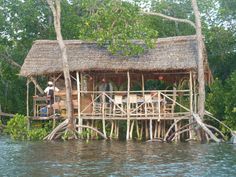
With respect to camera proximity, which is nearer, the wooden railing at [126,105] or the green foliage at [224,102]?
the wooden railing at [126,105]

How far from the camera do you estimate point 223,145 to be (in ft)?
66.2

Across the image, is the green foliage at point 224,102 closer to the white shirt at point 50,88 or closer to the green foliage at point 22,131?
the white shirt at point 50,88

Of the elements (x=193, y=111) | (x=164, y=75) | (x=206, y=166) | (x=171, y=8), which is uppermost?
(x=171, y=8)

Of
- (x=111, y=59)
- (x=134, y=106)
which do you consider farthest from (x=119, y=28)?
(x=134, y=106)

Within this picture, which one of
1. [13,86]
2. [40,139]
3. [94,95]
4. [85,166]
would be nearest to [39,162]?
[85,166]

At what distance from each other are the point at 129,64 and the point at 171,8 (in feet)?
32.4

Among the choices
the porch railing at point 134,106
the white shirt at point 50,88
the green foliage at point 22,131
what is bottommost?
the green foliage at point 22,131

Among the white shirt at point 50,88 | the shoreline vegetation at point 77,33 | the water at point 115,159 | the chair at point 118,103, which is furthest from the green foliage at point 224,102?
the white shirt at point 50,88

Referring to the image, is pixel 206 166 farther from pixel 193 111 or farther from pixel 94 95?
pixel 94 95

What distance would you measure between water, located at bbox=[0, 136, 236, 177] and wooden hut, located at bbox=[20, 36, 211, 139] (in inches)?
72.6

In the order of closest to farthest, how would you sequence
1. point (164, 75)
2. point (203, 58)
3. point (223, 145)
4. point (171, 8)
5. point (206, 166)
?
point (206, 166), point (223, 145), point (203, 58), point (164, 75), point (171, 8)

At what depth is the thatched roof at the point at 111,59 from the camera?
2244 cm

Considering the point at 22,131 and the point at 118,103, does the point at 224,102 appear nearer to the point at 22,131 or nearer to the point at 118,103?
the point at 118,103

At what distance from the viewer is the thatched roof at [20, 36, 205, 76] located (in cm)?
2244
